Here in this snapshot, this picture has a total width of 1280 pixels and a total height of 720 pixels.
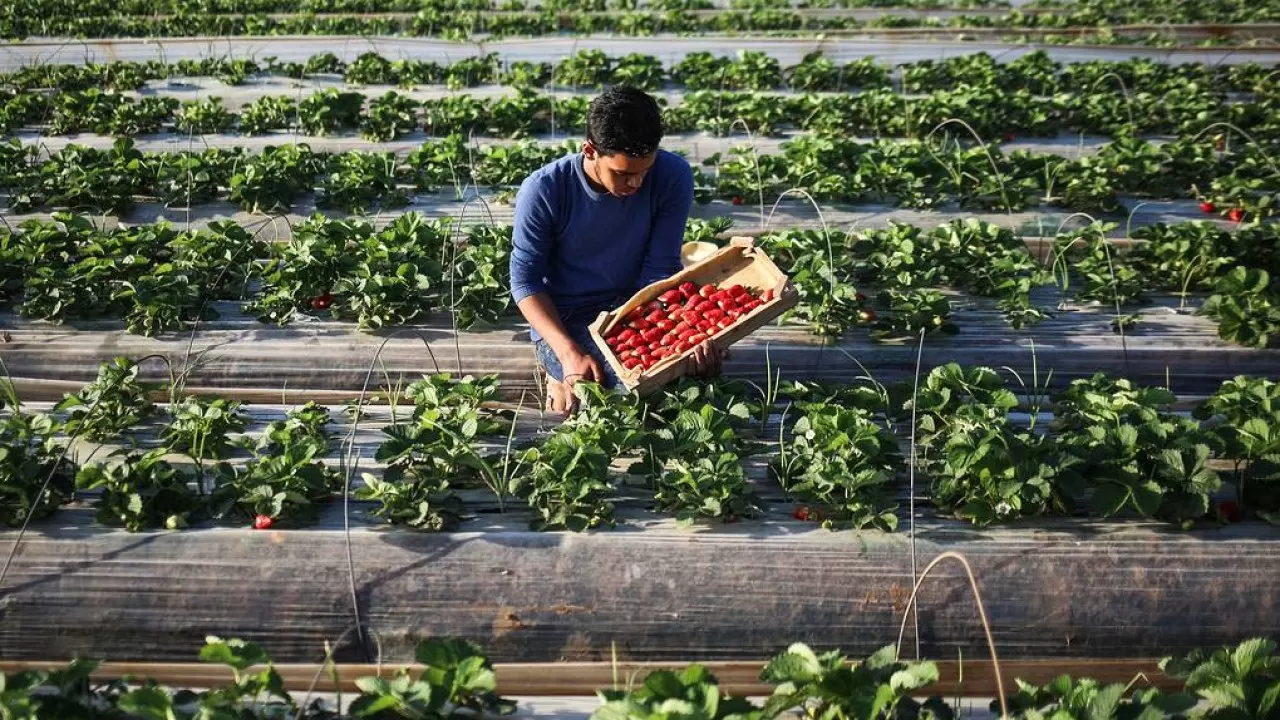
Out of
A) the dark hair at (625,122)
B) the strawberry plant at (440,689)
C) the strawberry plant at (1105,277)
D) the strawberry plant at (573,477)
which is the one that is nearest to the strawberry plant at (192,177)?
the dark hair at (625,122)

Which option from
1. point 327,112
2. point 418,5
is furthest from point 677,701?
point 418,5

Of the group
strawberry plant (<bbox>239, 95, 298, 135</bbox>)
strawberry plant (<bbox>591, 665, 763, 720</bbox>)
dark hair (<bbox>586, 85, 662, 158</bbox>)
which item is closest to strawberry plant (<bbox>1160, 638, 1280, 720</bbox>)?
strawberry plant (<bbox>591, 665, 763, 720</bbox>)

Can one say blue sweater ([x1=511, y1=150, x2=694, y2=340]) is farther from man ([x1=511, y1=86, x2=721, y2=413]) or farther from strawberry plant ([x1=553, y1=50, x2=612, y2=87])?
strawberry plant ([x1=553, y1=50, x2=612, y2=87])

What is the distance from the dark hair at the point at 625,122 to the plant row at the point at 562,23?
9058mm

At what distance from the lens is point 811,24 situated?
13766mm

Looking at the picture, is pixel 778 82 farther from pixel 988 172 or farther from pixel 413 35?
pixel 413 35

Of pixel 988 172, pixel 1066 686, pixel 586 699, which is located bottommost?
pixel 586 699

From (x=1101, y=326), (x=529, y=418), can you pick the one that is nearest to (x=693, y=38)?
(x=1101, y=326)

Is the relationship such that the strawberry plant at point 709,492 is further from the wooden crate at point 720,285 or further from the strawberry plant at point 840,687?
the strawberry plant at point 840,687

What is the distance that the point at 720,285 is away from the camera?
13.1ft

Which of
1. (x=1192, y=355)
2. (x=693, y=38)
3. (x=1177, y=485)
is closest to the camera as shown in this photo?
(x=1177, y=485)

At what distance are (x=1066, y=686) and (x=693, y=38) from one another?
32.7 ft

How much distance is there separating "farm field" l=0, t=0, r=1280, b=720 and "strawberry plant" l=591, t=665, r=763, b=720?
1cm

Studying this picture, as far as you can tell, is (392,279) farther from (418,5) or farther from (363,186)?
(418,5)
